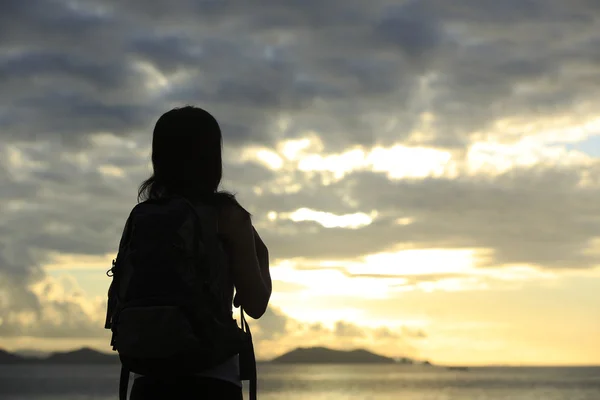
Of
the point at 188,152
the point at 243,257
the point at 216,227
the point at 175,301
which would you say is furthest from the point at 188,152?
the point at 175,301

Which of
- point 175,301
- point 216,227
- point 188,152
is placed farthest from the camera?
point 188,152

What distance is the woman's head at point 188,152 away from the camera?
3.20 metres

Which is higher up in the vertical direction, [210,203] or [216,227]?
[210,203]

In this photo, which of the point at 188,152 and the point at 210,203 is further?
the point at 188,152

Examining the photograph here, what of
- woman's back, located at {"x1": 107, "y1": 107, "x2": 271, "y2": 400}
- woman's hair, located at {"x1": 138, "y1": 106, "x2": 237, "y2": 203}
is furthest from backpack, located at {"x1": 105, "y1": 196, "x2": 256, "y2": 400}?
woman's hair, located at {"x1": 138, "y1": 106, "x2": 237, "y2": 203}

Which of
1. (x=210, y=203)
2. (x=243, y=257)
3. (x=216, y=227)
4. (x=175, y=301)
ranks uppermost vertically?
(x=210, y=203)

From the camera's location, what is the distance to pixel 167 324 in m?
2.87

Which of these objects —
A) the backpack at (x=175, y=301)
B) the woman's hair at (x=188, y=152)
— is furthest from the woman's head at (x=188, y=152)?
the backpack at (x=175, y=301)

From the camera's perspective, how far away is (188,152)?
3209mm

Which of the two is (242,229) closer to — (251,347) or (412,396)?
(251,347)

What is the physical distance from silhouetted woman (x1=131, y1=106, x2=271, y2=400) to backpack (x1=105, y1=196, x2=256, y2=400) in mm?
44

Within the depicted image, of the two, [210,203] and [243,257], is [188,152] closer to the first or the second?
[210,203]

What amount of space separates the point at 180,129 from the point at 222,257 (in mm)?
570

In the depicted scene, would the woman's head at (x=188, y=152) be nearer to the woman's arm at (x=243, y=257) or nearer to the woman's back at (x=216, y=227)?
the woman's back at (x=216, y=227)
